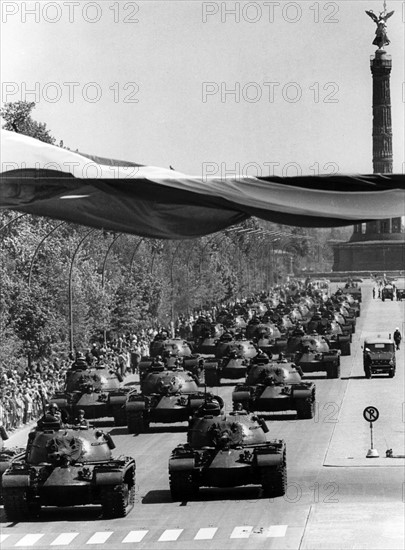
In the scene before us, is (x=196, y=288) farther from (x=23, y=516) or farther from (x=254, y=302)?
(x=23, y=516)

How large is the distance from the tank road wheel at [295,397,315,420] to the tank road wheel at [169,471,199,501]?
16.9 metres

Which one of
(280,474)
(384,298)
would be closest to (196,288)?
(384,298)

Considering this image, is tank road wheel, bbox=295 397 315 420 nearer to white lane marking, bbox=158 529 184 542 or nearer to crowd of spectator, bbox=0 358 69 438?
crowd of spectator, bbox=0 358 69 438

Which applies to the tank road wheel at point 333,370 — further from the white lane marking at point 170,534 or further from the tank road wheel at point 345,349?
the white lane marking at point 170,534

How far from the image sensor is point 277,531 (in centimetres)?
2655

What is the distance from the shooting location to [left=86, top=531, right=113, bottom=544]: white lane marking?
2592cm

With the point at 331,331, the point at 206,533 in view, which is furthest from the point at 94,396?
the point at 331,331

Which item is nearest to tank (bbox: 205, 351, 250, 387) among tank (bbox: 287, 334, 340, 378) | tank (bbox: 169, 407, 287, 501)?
tank (bbox: 287, 334, 340, 378)

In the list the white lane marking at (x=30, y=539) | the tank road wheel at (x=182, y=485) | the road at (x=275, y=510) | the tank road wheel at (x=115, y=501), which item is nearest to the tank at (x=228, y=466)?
the tank road wheel at (x=182, y=485)

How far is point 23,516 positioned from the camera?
94.6ft

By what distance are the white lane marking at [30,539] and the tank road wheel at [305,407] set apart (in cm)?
2161

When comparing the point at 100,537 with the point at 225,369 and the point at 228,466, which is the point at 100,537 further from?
the point at 225,369

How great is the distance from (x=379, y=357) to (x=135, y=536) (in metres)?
40.9

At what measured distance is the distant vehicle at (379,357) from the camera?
216 ft
